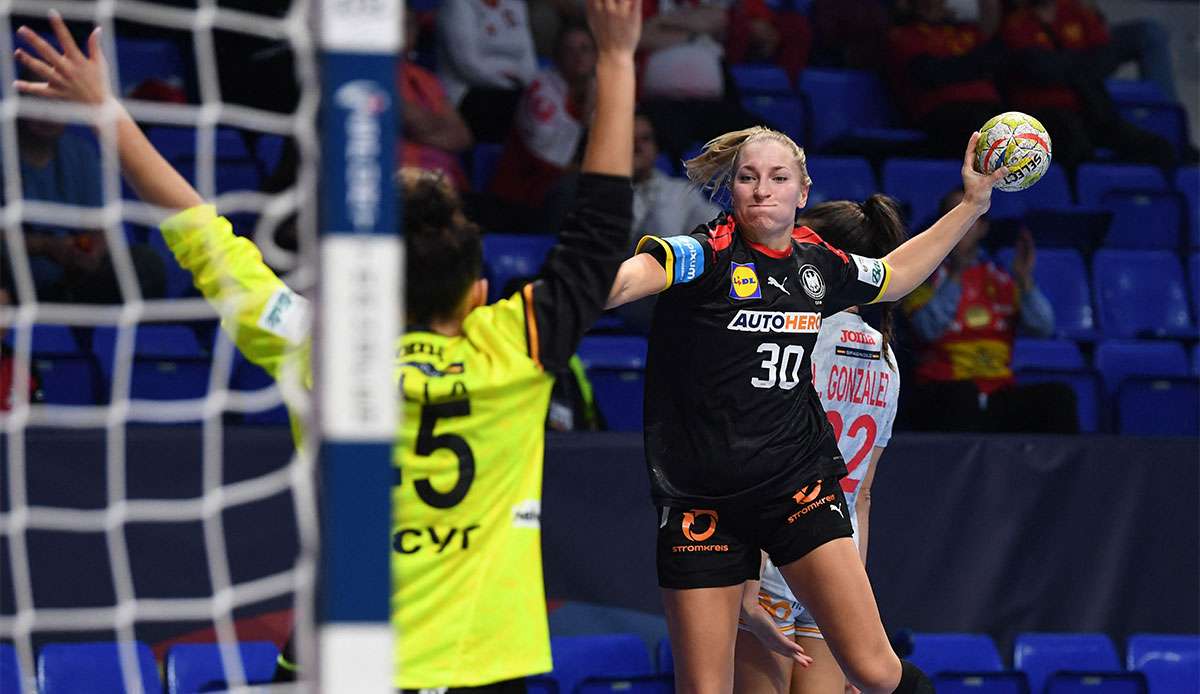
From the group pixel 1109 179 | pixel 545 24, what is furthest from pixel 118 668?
pixel 1109 179

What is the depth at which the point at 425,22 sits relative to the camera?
10.3 m

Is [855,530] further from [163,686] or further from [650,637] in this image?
[163,686]

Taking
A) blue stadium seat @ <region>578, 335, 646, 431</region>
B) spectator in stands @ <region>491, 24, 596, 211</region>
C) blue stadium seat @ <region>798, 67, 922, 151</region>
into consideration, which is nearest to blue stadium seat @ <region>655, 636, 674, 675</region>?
blue stadium seat @ <region>578, 335, 646, 431</region>

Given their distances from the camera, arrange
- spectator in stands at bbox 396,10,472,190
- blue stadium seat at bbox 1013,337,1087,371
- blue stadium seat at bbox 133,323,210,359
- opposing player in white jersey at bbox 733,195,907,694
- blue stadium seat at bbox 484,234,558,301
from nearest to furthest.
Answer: opposing player in white jersey at bbox 733,195,907,694
blue stadium seat at bbox 133,323,210,359
blue stadium seat at bbox 484,234,558,301
spectator in stands at bbox 396,10,472,190
blue stadium seat at bbox 1013,337,1087,371

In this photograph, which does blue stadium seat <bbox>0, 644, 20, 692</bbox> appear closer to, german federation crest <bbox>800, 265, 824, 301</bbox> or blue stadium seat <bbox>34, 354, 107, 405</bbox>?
blue stadium seat <bbox>34, 354, 107, 405</bbox>

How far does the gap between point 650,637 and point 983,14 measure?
21.3 ft

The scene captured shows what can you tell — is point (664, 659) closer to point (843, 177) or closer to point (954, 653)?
point (954, 653)

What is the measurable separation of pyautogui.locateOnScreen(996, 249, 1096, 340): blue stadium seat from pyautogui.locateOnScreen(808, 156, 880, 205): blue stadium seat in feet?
3.56

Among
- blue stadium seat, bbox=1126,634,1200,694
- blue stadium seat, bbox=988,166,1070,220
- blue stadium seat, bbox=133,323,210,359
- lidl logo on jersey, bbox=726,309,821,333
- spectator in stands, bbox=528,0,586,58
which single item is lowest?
blue stadium seat, bbox=1126,634,1200,694

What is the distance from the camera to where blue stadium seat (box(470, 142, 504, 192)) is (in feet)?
31.5

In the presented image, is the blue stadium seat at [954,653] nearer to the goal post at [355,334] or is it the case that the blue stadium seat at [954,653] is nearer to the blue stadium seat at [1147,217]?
the blue stadium seat at [1147,217]

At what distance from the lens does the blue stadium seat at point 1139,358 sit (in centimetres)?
912

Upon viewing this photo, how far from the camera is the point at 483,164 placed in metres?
9.64

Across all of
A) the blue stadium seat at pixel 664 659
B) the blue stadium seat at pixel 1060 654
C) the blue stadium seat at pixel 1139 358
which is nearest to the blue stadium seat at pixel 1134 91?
the blue stadium seat at pixel 1139 358
